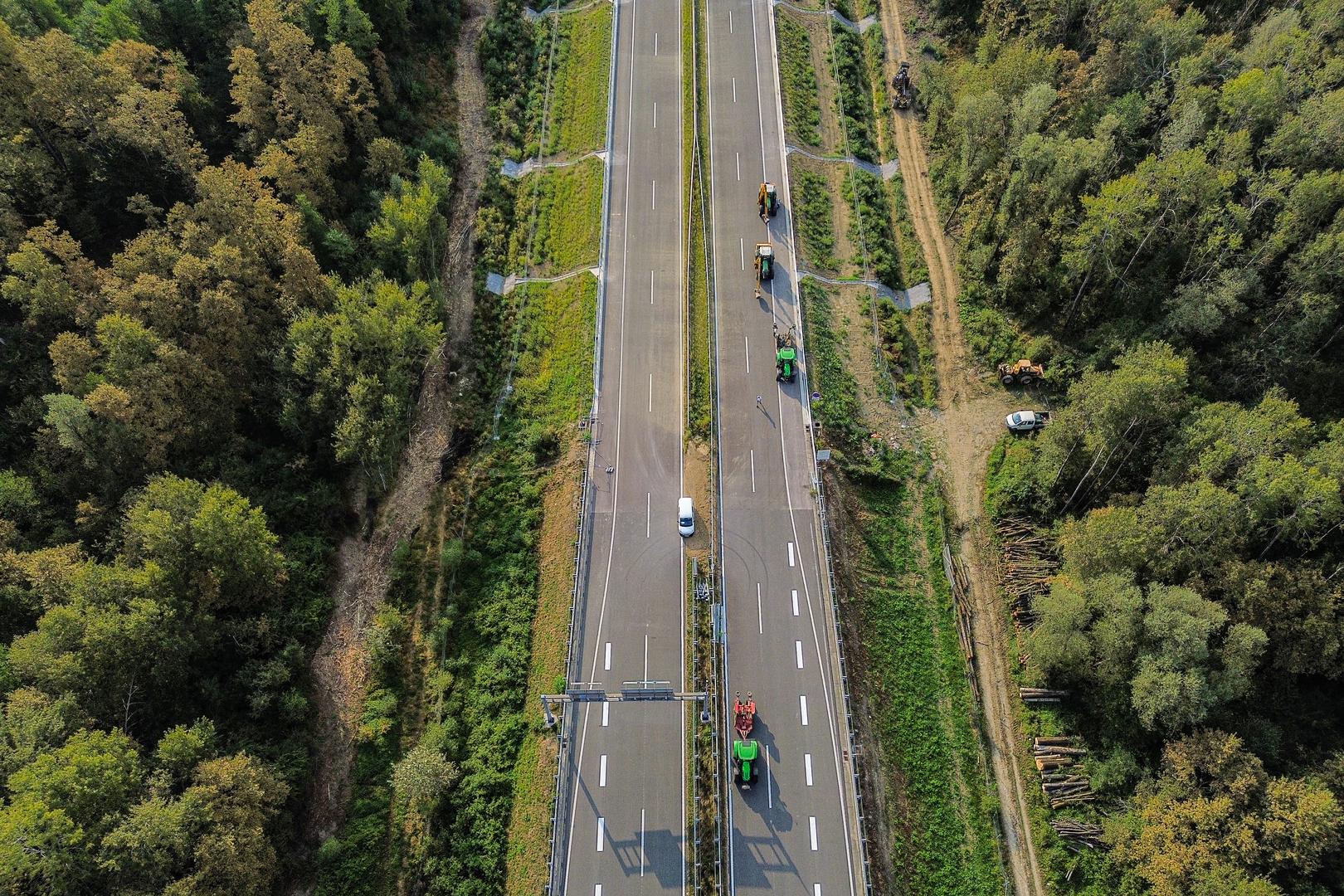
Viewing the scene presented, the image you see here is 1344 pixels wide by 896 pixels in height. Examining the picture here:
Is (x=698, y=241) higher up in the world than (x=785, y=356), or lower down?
higher up

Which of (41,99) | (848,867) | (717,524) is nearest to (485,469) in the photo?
(717,524)

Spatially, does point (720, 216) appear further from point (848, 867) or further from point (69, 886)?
point (69, 886)

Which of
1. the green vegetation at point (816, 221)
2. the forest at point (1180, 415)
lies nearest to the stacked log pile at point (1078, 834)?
the forest at point (1180, 415)

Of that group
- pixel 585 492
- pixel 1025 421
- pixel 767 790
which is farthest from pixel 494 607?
pixel 1025 421

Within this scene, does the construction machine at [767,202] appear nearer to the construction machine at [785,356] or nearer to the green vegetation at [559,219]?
the construction machine at [785,356]

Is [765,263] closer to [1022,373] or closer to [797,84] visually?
[1022,373]

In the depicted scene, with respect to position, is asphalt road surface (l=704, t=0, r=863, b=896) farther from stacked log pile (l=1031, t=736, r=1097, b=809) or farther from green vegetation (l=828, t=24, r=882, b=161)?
stacked log pile (l=1031, t=736, r=1097, b=809)
